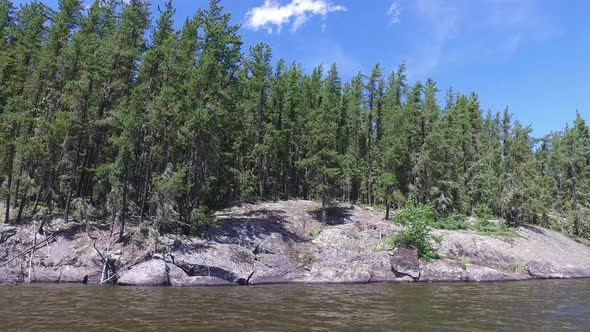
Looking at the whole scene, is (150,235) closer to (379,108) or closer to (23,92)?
(23,92)

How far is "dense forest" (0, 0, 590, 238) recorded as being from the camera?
29781mm

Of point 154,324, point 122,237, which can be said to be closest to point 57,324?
point 154,324

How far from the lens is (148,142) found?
30.1 metres

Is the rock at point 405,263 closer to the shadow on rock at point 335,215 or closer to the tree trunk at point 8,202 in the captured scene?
the shadow on rock at point 335,215

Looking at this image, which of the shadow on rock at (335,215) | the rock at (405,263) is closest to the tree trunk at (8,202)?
the shadow on rock at (335,215)

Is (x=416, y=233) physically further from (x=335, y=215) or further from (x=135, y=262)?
(x=135, y=262)

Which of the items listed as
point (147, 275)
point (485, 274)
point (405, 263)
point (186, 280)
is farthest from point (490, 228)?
point (147, 275)

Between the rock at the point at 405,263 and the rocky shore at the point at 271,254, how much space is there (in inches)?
2.9

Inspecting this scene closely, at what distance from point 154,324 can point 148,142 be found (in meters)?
18.3

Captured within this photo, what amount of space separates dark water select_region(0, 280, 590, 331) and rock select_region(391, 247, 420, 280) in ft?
14.3

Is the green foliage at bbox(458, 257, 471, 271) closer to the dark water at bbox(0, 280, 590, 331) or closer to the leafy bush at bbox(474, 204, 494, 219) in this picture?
the dark water at bbox(0, 280, 590, 331)

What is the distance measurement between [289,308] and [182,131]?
17.4 meters

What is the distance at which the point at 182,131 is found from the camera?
3053 cm

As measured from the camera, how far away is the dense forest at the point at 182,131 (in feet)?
97.7
